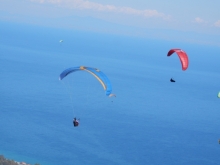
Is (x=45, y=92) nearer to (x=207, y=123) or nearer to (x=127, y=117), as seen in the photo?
(x=127, y=117)

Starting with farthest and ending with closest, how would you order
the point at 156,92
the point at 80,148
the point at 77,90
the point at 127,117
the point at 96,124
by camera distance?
1. the point at 156,92
2. the point at 77,90
3. the point at 127,117
4. the point at 96,124
5. the point at 80,148

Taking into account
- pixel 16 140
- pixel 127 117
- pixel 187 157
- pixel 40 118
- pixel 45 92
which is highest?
pixel 45 92

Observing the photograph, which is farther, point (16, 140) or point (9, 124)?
point (9, 124)

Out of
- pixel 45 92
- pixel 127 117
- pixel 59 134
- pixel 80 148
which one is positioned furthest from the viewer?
pixel 45 92

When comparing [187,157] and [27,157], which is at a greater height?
[187,157]

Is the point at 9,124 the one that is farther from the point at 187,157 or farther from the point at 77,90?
the point at 77,90

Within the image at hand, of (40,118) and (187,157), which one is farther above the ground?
(40,118)

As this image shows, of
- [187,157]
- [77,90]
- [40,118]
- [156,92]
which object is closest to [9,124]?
[40,118]

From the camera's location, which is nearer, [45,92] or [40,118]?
[40,118]

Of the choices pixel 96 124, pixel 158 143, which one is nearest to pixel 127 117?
pixel 96 124
